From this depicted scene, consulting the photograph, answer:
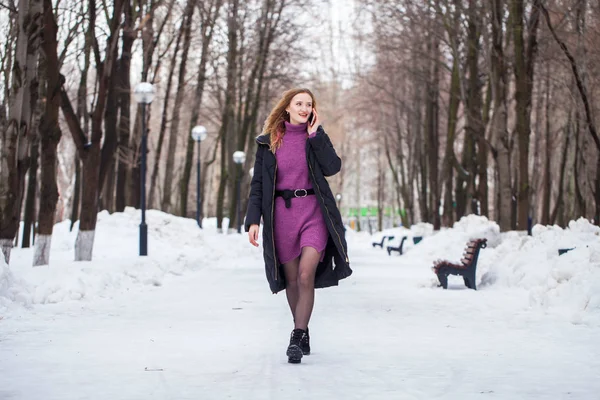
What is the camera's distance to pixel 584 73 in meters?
20.5

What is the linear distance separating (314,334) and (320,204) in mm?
2173

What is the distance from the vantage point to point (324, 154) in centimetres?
650

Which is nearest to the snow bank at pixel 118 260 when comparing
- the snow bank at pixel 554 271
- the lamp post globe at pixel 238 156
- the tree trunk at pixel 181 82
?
the tree trunk at pixel 181 82

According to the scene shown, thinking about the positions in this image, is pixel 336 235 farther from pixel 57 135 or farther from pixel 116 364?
pixel 57 135

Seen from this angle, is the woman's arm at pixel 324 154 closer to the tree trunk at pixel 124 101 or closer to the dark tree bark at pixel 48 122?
the dark tree bark at pixel 48 122

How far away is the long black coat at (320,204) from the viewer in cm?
652

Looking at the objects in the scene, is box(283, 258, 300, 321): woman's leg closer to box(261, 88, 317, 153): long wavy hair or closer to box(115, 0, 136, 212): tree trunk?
box(261, 88, 317, 153): long wavy hair

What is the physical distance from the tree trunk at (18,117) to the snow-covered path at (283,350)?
244 cm

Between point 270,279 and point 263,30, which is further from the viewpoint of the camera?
point 263,30

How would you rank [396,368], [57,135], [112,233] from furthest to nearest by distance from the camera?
[112,233] → [57,135] → [396,368]

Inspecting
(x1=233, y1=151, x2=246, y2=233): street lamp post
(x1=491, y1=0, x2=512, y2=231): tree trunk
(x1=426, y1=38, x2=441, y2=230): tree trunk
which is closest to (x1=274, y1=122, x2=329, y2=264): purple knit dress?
(x1=491, y1=0, x2=512, y2=231): tree trunk

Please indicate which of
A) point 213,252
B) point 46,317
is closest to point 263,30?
point 213,252

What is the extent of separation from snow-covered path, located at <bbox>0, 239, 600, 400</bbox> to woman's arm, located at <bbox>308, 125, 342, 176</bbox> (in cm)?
138

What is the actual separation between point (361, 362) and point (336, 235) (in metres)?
0.93
